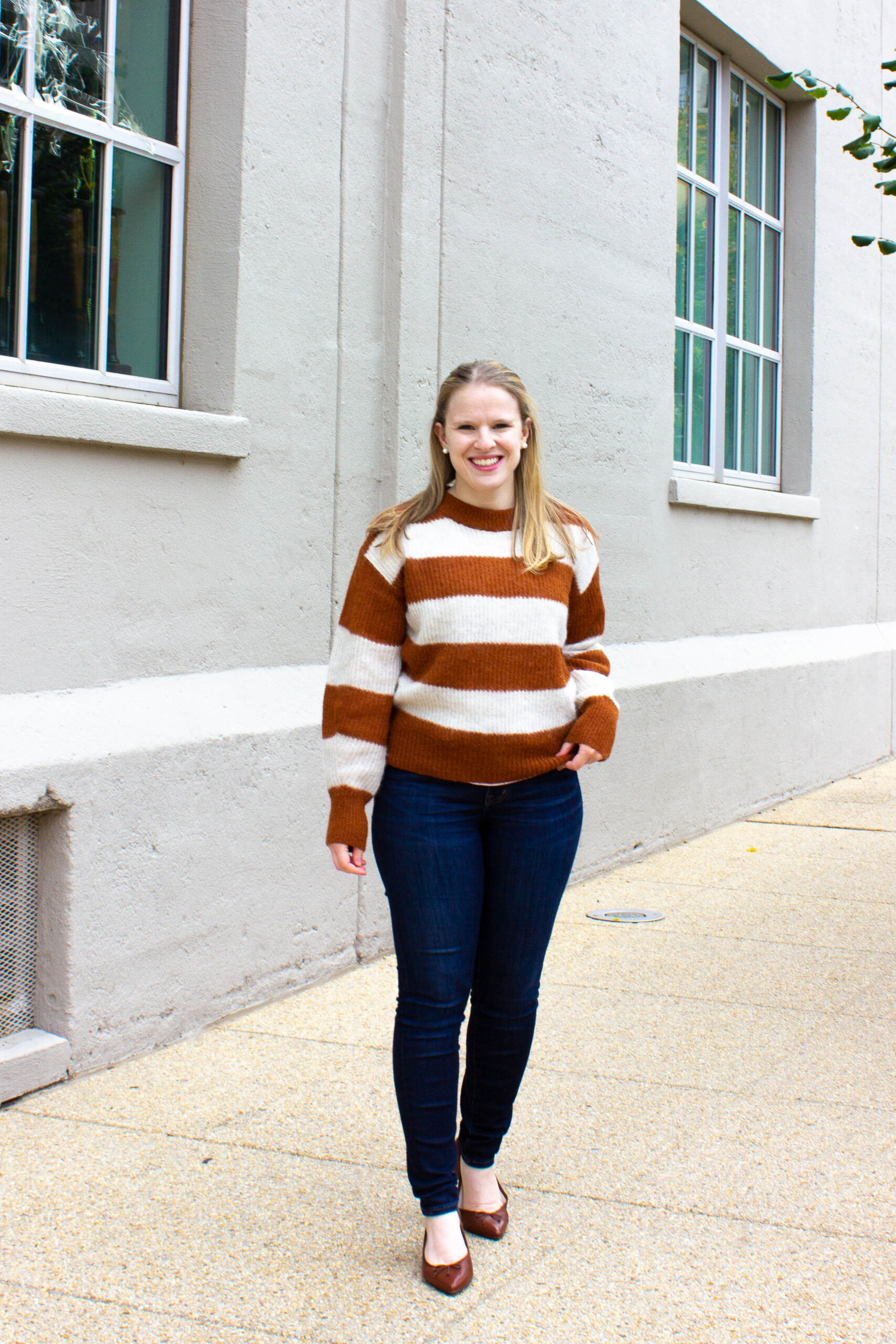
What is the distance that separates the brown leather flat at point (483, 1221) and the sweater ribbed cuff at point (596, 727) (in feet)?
3.02

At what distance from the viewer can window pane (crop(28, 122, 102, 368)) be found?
4031mm

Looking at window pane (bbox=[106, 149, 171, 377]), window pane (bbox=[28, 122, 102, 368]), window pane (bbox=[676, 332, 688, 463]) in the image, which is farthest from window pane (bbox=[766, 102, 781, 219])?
window pane (bbox=[28, 122, 102, 368])

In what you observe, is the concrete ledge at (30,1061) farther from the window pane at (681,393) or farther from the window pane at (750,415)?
the window pane at (750,415)

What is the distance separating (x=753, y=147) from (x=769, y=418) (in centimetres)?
169

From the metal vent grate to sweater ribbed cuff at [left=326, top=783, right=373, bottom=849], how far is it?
4.47 ft

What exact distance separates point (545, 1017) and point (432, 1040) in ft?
6.01

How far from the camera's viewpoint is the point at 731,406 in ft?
28.4

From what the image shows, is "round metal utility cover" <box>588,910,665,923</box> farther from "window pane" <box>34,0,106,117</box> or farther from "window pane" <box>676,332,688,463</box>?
"window pane" <box>34,0,106,117</box>

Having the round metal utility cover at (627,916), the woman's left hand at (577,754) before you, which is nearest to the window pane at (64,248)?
the woman's left hand at (577,754)

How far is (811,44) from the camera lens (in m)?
8.93

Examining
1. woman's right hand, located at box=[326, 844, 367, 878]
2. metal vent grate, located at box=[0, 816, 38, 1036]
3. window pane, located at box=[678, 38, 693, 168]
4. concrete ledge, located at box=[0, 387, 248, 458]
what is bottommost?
metal vent grate, located at box=[0, 816, 38, 1036]

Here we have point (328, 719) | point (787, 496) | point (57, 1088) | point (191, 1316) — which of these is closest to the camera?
point (191, 1316)

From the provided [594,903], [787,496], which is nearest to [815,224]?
[787,496]

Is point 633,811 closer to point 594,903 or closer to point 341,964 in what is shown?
point 594,903
